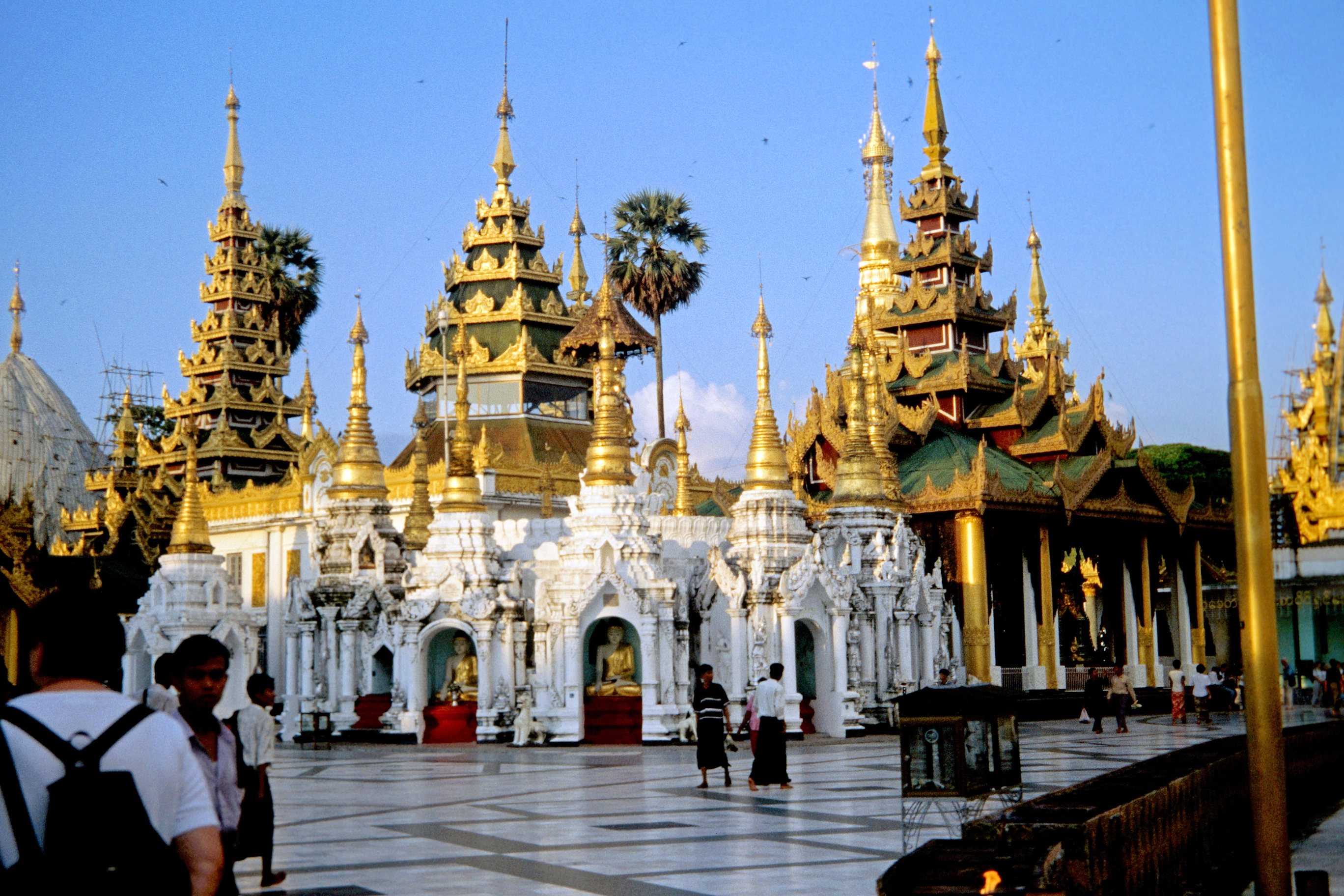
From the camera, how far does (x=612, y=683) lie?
29.2m

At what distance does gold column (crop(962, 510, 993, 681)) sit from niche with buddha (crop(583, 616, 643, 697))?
38.7 ft

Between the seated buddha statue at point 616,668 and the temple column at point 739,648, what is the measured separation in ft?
5.73

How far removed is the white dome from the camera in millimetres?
74812

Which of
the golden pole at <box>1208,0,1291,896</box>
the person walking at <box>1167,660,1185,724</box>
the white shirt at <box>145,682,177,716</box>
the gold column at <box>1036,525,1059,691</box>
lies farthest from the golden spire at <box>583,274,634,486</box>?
the golden pole at <box>1208,0,1291,896</box>

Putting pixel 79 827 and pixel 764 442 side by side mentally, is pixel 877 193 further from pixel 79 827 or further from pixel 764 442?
pixel 79 827

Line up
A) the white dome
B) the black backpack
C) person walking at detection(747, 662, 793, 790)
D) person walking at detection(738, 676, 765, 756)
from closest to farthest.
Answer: the black backpack, person walking at detection(747, 662, 793, 790), person walking at detection(738, 676, 765, 756), the white dome

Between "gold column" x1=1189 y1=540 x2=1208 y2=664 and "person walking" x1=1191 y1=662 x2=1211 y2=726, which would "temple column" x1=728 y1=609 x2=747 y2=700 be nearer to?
"person walking" x1=1191 y1=662 x2=1211 y2=726

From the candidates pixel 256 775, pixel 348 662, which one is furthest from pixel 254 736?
pixel 348 662

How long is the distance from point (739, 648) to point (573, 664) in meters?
2.91

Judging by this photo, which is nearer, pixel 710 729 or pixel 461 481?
pixel 710 729

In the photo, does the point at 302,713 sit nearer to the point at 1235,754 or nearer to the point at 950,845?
the point at 1235,754

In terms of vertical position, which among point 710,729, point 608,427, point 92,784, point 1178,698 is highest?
point 608,427

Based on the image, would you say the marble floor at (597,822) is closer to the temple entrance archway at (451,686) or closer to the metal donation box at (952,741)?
the metal donation box at (952,741)

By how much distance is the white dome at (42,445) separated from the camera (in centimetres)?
7481
